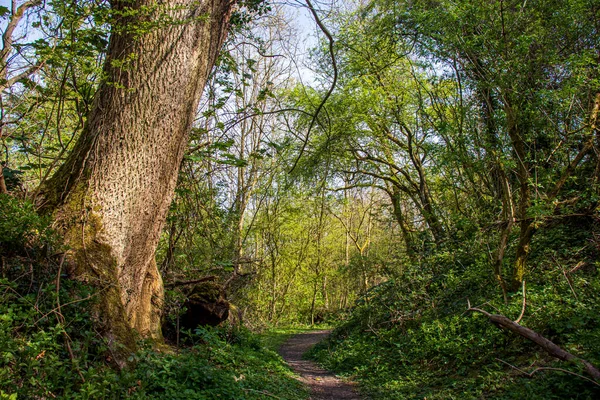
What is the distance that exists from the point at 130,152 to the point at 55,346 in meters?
1.84

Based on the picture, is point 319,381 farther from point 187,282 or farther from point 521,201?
point 521,201

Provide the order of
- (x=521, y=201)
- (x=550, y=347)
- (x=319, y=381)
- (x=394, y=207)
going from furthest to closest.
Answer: (x=394, y=207) → (x=319, y=381) → (x=521, y=201) → (x=550, y=347)

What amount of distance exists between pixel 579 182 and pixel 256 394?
6.87 meters

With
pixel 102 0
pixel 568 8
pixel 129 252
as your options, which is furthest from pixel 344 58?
pixel 129 252

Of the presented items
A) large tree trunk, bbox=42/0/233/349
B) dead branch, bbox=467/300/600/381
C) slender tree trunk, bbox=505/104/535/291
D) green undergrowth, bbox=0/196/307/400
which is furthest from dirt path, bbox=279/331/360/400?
large tree trunk, bbox=42/0/233/349

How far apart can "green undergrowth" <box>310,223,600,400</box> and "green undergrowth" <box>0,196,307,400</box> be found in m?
3.09

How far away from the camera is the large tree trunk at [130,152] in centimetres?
351

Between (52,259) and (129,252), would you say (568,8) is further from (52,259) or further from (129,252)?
(52,259)

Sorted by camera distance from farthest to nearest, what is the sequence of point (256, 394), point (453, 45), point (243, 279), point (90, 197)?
point (243, 279), point (453, 45), point (256, 394), point (90, 197)

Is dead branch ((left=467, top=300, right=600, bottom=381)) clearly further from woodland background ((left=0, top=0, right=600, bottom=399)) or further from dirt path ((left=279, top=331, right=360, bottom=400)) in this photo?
dirt path ((left=279, top=331, right=360, bottom=400))

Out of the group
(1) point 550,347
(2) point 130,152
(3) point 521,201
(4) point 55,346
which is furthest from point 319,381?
(2) point 130,152

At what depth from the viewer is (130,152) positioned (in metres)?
3.77

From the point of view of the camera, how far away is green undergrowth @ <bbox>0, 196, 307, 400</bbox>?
2.45 meters

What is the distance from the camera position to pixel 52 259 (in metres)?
3.29
